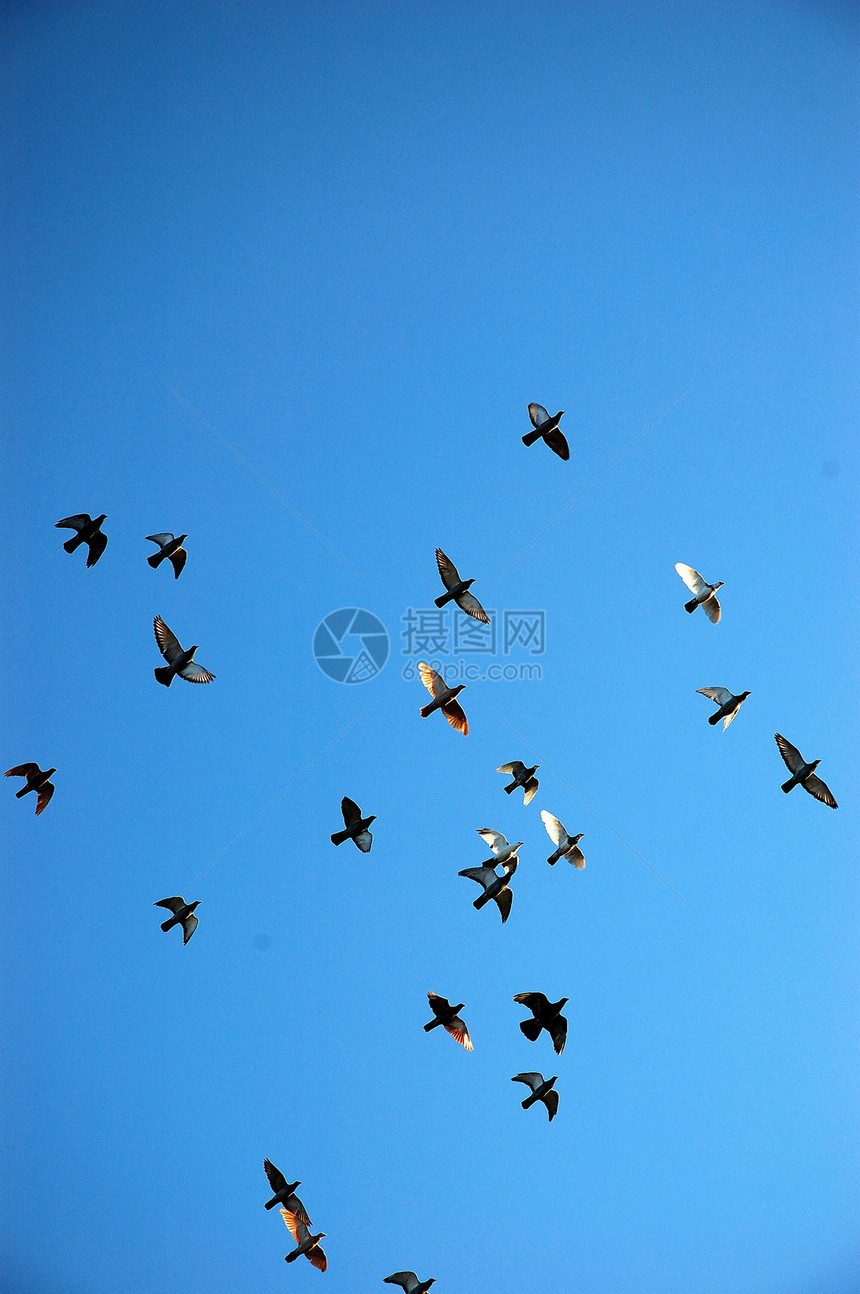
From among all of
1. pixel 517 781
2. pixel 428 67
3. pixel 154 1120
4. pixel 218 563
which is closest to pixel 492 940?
pixel 517 781

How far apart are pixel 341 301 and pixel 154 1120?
187cm

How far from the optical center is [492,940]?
2201 mm

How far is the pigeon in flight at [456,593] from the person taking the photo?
73.2 inches

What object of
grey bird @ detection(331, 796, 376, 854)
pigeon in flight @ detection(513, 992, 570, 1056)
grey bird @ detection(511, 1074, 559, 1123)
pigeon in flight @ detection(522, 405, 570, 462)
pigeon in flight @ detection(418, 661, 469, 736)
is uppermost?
pigeon in flight @ detection(522, 405, 570, 462)

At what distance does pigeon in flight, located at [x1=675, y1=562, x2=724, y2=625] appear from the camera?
6.47ft

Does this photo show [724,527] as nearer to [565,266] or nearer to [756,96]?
[565,266]

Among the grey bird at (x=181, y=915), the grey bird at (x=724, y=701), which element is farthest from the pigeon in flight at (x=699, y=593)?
the grey bird at (x=181, y=915)

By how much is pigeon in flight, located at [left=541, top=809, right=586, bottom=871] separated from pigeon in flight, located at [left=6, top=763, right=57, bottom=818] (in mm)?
984

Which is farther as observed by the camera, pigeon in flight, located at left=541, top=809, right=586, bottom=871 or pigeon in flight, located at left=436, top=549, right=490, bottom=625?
pigeon in flight, located at left=541, top=809, right=586, bottom=871

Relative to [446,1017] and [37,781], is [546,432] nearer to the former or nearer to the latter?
[446,1017]

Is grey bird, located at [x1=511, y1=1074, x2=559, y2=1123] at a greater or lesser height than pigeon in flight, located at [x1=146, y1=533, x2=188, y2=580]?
lesser

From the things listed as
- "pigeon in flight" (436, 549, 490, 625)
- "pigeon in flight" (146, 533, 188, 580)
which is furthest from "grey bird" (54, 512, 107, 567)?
"pigeon in flight" (436, 549, 490, 625)

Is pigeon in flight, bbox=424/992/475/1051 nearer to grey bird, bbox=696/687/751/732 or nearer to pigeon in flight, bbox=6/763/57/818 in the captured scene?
grey bird, bbox=696/687/751/732

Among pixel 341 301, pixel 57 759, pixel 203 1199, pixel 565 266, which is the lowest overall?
pixel 203 1199
